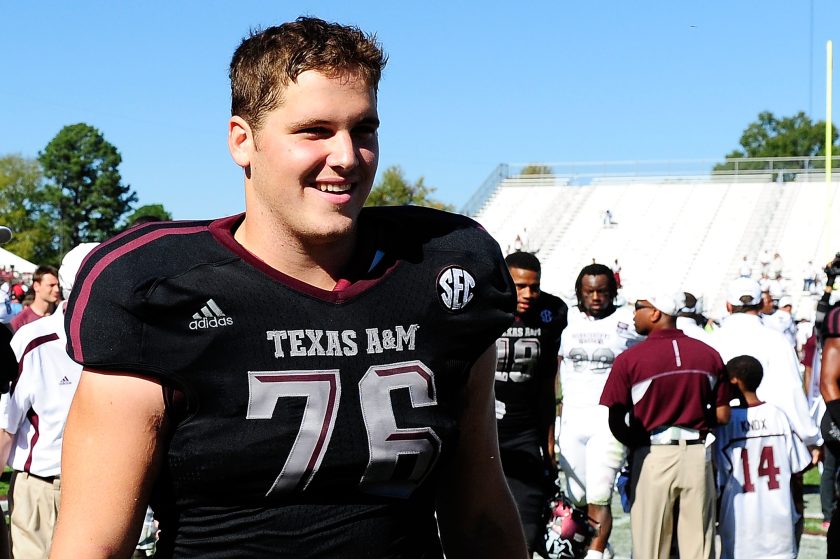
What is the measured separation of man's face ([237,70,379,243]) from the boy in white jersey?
498 cm

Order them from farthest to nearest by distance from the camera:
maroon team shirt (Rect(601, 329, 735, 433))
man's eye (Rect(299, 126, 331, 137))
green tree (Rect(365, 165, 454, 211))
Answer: green tree (Rect(365, 165, 454, 211)) → maroon team shirt (Rect(601, 329, 735, 433)) → man's eye (Rect(299, 126, 331, 137))

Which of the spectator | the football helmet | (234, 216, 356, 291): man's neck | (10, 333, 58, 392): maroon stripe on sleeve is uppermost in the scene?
the spectator

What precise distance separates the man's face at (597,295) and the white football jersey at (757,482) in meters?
1.86

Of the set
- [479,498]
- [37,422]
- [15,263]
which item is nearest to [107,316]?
[479,498]

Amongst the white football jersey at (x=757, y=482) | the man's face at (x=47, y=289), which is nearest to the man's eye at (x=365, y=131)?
the white football jersey at (x=757, y=482)

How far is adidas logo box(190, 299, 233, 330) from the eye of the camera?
6.12ft

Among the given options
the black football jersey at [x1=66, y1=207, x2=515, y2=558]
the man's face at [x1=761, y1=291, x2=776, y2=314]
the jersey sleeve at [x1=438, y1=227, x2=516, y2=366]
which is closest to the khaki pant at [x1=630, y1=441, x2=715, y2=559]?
the jersey sleeve at [x1=438, y1=227, x2=516, y2=366]

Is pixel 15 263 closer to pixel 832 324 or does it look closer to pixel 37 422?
pixel 37 422

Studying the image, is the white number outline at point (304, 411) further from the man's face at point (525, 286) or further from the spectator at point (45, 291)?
the spectator at point (45, 291)

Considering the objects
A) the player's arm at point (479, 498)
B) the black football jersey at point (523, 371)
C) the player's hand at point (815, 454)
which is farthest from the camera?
the player's hand at point (815, 454)

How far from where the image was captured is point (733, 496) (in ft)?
21.2

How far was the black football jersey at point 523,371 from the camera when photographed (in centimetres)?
677

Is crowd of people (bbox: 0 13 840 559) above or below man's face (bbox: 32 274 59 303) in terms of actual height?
below

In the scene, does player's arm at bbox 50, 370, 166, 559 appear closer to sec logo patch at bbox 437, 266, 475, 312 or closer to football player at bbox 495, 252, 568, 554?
sec logo patch at bbox 437, 266, 475, 312
